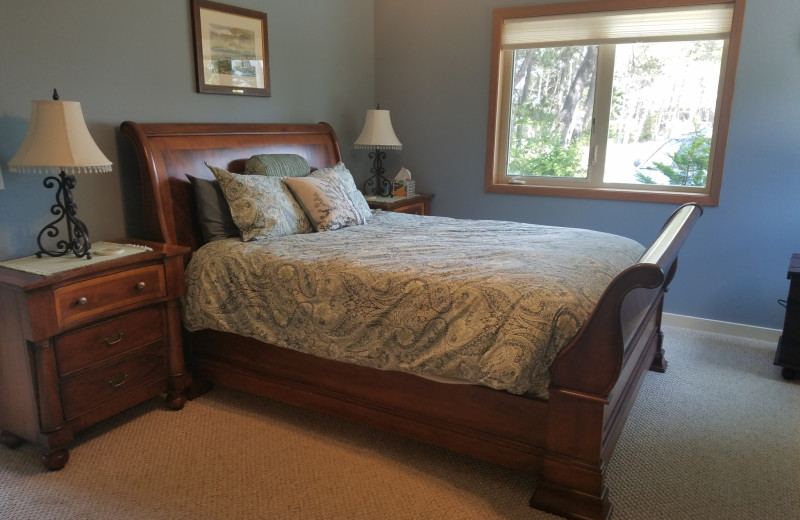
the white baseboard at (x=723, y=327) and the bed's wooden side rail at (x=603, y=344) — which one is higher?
the bed's wooden side rail at (x=603, y=344)

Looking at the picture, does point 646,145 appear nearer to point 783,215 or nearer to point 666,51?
point 666,51

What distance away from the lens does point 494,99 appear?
409cm

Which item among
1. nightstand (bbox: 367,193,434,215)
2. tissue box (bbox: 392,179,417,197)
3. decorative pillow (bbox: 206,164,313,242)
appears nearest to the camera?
decorative pillow (bbox: 206,164,313,242)

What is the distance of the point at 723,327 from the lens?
365cm

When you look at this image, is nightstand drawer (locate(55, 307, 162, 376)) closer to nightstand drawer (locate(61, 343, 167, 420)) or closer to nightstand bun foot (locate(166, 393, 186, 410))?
nightstand drawer (locate(61, 343, 167, 420))

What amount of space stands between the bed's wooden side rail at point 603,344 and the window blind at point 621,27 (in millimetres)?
2266

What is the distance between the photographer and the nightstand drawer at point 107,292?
2137 mm

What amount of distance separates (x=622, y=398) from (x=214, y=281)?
5.89 feet

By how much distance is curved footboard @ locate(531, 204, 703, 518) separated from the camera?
68.5 inches

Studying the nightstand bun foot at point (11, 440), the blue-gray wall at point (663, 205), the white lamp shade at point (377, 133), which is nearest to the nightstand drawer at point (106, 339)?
A: the nightstand bun foot at point (11, 440)

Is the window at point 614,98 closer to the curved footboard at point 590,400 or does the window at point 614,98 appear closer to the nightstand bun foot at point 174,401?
the curved footboard at point 590,400

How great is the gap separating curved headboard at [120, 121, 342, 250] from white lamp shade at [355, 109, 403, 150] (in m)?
0.81

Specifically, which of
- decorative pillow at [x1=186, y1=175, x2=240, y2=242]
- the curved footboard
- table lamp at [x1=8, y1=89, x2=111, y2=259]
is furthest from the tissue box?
the curved footboard

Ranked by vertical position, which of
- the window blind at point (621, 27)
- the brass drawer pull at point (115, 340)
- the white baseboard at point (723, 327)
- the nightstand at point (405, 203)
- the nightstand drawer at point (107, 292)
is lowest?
the white baseboard at point (723, 327)
